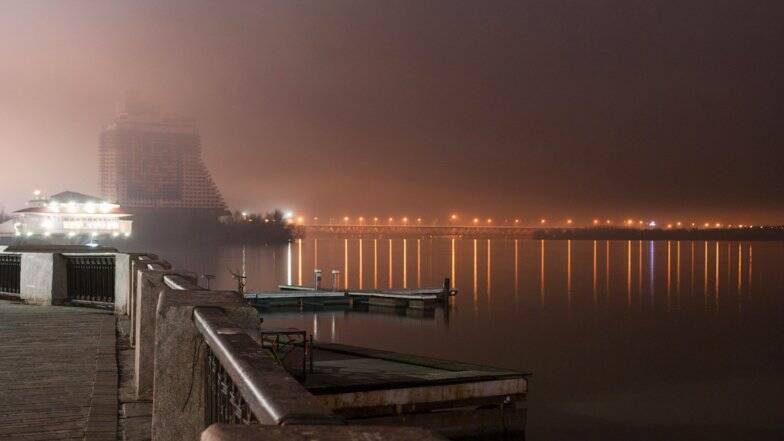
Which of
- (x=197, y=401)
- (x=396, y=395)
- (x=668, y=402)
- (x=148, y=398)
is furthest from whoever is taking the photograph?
(x=668, y=402)

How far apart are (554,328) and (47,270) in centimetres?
4072

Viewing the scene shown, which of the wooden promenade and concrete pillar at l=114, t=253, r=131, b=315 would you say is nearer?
the wooden promenade

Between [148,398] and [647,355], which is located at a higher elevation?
[148,398]

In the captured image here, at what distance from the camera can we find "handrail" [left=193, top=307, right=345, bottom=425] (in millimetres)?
2814

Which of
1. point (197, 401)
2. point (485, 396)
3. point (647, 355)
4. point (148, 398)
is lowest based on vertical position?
point (647, 355)

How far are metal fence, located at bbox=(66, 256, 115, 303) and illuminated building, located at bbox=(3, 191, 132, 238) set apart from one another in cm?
5138

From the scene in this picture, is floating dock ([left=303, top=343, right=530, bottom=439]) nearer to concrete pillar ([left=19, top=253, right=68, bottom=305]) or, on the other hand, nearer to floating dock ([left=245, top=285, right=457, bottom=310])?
concrete pillar ([left=19, top=253, right=68, bottom=305])

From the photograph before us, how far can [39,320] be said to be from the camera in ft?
50.1

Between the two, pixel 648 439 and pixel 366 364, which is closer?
pixel 366 364

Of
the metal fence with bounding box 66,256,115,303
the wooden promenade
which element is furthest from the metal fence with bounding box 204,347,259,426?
the metal fence with bounding box 66,256,115,303

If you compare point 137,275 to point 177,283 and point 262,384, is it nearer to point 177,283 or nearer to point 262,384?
point 177,283

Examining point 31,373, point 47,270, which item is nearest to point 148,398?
point 31,373

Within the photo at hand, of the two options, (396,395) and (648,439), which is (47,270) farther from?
(648,439)

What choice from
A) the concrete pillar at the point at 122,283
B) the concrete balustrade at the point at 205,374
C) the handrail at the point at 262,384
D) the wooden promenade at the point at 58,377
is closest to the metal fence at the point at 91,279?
the concrete pillar at the point at 122,283
